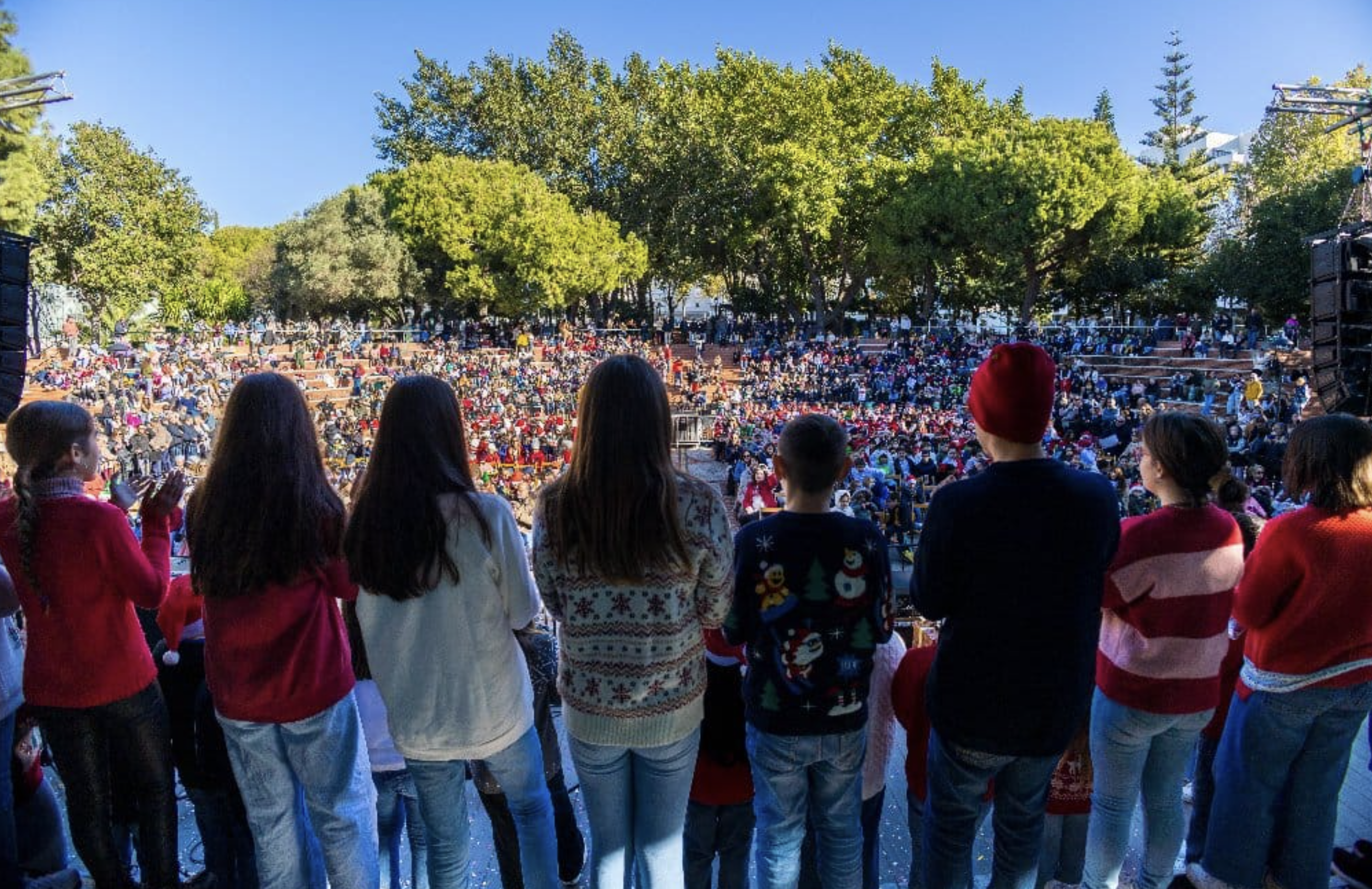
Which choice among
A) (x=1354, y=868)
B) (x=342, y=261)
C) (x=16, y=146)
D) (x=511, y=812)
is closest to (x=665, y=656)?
(x=511, y=812)

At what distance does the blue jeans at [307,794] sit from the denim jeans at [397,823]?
5.4 inches

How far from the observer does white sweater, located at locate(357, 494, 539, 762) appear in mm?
1224

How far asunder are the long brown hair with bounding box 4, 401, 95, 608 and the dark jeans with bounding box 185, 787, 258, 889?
0.47 metres

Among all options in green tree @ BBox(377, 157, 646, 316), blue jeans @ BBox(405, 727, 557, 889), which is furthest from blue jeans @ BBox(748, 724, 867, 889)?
green tree @ BBox(377, 157, 646, 316)

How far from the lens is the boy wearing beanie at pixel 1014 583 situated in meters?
1.18

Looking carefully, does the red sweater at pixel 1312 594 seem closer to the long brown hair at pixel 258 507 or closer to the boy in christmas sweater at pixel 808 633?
the boy in christmas sweater at pixel 808 633

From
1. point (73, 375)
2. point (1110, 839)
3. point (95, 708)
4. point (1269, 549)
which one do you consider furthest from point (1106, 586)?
point (73, 375)

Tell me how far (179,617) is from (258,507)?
1.63 ft

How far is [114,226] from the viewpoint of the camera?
12.0 m

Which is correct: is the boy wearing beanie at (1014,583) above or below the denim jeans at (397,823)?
above

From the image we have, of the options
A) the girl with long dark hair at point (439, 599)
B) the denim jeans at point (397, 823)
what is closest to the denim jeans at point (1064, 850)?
the girl with long dark hair at point (439, 599)

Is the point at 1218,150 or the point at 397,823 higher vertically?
the point at 1218,150

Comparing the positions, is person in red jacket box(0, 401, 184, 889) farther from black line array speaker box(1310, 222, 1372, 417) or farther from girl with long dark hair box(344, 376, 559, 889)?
black line array speaker box(1310, 222, 1372, 417)

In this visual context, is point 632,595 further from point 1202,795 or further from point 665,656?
point 1202,795
